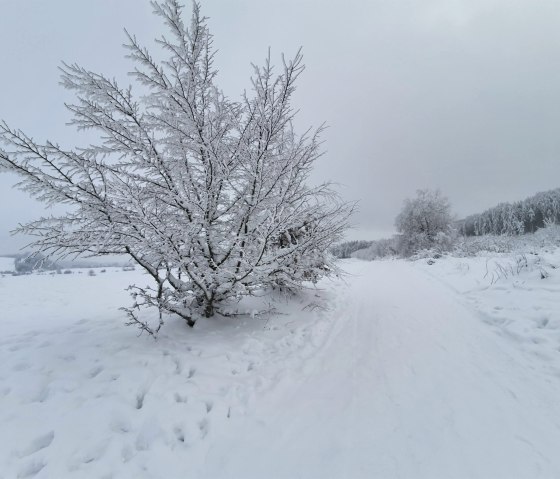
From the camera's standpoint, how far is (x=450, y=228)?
30.6m

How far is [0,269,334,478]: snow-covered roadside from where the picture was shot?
2.14 metres

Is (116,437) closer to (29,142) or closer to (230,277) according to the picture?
(230,277)

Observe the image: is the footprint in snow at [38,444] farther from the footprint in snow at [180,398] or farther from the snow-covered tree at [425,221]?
the snow-covered tree at [425,221]

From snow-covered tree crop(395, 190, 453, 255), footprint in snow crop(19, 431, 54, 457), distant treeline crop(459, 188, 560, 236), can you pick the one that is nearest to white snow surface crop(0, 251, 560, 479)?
footprint in snow crop(19, 431, 54, 457)

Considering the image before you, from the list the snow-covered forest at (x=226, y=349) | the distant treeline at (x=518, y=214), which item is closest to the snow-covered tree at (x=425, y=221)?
the distant treeline at (x=518, y=214)

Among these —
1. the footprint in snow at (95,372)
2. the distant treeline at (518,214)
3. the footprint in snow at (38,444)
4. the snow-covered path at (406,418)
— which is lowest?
the snow-covered path at (406,418)

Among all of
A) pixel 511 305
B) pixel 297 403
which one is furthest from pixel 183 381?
pixel 511 305

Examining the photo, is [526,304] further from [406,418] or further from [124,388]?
[124,388]

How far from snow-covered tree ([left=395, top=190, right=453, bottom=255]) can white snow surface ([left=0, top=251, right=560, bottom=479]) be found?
29424mm

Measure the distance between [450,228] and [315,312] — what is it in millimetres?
30731

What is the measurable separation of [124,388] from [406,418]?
288 centimetres

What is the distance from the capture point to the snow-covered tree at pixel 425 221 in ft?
103

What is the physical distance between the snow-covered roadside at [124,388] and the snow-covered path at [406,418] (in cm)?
33

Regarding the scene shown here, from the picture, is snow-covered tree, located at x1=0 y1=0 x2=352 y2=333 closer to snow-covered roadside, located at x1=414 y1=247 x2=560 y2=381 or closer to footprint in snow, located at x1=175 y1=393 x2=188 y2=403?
footprint in snow, located at x1=175 y1=393 x2=188 y2=403
